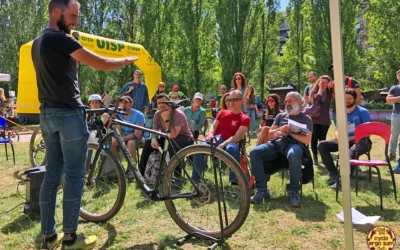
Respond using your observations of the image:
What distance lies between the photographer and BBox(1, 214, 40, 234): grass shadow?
3.16 meters

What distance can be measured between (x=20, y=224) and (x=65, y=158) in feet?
4.12

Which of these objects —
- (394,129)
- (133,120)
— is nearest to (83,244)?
(133,120)

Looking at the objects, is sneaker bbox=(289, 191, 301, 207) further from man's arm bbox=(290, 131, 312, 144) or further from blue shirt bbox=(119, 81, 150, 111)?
blue shirt bbox=(119, 81, 150, 111)

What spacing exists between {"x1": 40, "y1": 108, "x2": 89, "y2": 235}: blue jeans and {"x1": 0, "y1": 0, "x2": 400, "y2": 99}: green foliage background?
58.8 feet

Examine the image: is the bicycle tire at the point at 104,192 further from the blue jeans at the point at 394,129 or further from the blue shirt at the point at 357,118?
the blue jeans at the point at 394,129

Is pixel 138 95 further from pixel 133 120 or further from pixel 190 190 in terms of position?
pixel 190 190

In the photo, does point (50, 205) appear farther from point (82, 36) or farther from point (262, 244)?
point (82, 36)

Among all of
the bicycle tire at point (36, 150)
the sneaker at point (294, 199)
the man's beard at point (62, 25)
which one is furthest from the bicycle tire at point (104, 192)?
the bicycle tire at point (36, 150)

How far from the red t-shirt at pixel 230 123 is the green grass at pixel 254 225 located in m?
0.89

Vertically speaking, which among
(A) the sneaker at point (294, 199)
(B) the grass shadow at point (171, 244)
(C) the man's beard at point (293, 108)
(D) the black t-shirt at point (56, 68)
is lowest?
(B) the grass shadow at point (171, 244)

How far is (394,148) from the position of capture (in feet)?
19.9

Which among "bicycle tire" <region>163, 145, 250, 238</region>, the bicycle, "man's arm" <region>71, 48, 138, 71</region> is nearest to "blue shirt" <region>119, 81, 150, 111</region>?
the bicycle

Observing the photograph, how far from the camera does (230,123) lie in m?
4.36

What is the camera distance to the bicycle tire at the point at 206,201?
8.88 feet
